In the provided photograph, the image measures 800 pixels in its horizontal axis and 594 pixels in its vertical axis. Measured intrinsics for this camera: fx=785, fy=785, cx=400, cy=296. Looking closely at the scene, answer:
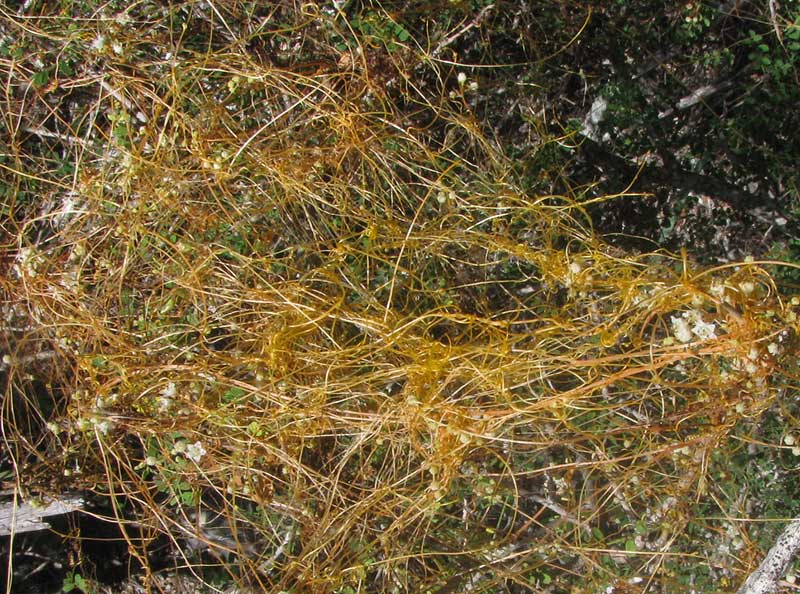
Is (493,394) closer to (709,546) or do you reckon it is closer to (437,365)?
(437,365)

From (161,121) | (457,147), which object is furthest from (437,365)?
(161,121)

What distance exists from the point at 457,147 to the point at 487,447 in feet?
3.15

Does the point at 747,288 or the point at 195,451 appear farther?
the point at 195,451

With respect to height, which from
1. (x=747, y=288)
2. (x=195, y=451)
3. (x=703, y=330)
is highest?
(x=747, y=288)

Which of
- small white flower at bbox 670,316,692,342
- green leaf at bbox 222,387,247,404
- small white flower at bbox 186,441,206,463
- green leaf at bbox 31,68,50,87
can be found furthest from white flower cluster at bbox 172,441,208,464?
small white flower at bbox 670,316,692,342

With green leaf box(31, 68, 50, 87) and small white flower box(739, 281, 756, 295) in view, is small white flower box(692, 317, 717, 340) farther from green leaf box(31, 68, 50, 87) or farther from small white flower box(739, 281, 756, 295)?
green leaf box(31, 68, 50, 87)

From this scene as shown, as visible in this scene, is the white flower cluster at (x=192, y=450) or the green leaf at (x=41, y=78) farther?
the green leaf at (x=41, y=78)

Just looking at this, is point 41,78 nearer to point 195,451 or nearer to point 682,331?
point 195,451

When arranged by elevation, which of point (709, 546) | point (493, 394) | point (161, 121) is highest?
point (161, 121)

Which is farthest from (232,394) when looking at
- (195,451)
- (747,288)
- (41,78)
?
(747,288)

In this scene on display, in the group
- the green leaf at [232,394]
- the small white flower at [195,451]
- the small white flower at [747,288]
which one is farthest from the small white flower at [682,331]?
the small white flower at [195,451]

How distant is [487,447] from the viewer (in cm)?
→ 221

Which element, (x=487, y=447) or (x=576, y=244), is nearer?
(x=487, y=447)

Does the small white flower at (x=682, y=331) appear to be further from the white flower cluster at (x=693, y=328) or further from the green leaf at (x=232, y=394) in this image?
the green leaf at (x=232, y=394)
